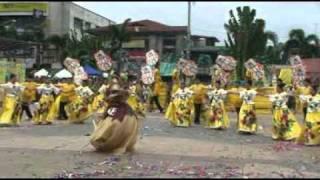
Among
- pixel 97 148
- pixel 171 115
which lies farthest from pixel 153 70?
pixel 97 148

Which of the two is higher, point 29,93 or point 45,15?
point 45,15

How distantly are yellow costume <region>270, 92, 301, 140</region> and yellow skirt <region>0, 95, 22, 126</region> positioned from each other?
25.7ft

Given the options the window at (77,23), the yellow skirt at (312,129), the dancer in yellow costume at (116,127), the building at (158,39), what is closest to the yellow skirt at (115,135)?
the dancer in yellow costume at (116,127)

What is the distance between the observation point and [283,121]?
57.0ft

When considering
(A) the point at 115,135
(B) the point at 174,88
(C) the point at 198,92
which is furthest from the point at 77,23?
(A) the point at 115,135

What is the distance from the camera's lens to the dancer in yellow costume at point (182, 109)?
20.8 meters

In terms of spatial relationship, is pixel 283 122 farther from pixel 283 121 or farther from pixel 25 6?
pixel 25 6

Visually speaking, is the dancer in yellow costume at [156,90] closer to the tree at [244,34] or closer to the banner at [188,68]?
the banner at [188,68]

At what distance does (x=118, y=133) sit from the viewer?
13.4 m

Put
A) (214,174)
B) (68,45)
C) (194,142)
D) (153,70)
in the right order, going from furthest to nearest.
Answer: (68,45)
(153,70)
(194,142)
(214,174)

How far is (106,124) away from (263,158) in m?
3.14

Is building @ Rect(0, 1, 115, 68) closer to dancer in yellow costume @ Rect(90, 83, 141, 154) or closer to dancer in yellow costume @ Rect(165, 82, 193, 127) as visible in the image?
dancer in yellow costume @ Rect(165, 82, 193, 127)

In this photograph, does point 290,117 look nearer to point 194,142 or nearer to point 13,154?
point 194,142

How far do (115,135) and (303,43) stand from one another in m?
66.3
